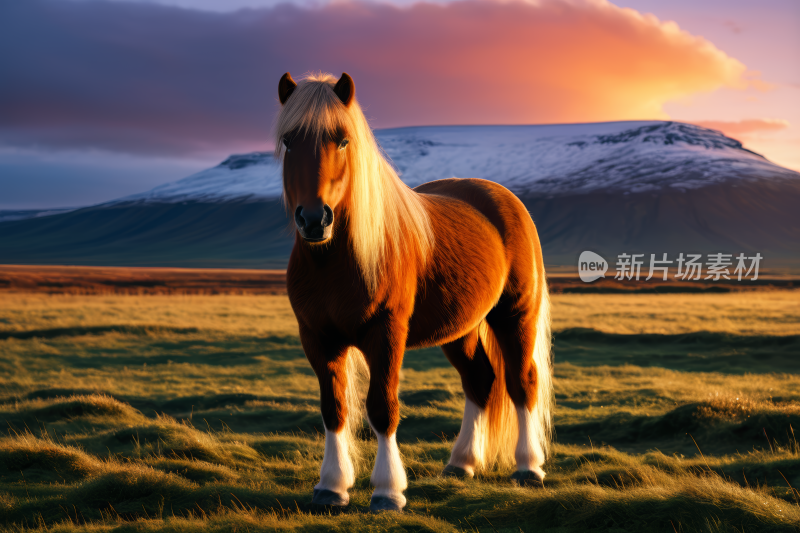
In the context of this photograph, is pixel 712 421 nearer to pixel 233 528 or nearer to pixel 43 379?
pixel 233 528

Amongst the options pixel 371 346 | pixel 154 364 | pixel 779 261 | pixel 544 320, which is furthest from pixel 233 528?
pixel 779 261

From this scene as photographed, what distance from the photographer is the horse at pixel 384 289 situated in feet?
16.7

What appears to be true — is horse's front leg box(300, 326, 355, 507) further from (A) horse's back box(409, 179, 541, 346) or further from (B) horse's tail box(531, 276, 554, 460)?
(B) horse's tail box(531, 276, 554, 460)

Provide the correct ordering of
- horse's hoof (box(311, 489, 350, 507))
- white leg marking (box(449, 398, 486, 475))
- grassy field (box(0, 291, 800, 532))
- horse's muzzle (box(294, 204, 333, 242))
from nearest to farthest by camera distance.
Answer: horse's muzzle (box(294, 204, 333, 242)) < grassy field (box(0, 291, 800, 532)) < horse's hoof (box(311, 489, 350, 507)) < white leg marking (box(449, 398, 486, 475))

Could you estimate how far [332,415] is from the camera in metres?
5.77

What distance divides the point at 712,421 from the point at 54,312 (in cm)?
3666

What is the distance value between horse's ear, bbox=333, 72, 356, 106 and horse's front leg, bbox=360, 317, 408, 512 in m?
1.94

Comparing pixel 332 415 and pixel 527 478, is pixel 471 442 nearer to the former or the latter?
pixel 527 478

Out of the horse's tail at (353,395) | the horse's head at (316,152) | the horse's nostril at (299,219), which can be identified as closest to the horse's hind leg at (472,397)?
the horse's tail at (353,395)

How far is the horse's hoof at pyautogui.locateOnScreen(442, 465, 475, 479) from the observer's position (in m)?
7.09

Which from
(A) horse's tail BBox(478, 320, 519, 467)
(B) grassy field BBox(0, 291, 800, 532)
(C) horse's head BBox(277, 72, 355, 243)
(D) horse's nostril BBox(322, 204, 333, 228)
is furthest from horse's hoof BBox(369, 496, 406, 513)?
(D) horse's nostril BBox(322, 204, 333, 228)

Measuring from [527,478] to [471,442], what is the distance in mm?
761

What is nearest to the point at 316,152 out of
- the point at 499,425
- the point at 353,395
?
the point at 353,395

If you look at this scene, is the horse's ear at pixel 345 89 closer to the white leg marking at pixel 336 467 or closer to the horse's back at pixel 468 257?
the horse's back at pixel 468 257
